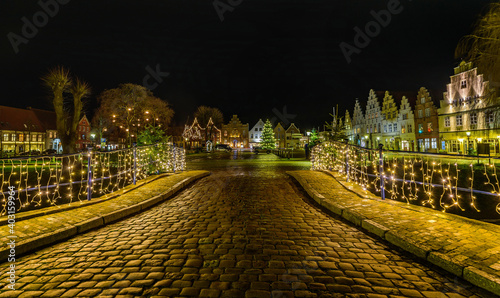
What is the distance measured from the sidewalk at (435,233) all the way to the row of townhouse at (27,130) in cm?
6035

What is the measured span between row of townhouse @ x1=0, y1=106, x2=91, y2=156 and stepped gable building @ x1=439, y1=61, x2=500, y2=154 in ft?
227

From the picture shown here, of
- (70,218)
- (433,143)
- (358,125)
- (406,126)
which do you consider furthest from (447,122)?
(70,218)

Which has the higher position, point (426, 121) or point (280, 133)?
point (280, 133)

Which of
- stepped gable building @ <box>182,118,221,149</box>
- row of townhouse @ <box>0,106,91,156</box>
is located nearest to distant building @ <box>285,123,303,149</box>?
stepped gable building @ <box>182,118,221,149</box>

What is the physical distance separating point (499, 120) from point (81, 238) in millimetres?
15198

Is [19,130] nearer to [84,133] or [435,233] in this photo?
[84,133]

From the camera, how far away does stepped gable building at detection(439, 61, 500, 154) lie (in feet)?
104

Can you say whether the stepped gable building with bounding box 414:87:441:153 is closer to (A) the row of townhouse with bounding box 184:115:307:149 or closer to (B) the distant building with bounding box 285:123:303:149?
(A) the row of townhouse with bounding box 184:115:307:149

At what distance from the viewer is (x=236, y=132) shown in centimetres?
8119

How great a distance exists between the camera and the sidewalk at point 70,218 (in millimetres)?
4230

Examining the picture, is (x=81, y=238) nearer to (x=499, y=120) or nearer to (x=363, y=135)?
(x=499, y=120)

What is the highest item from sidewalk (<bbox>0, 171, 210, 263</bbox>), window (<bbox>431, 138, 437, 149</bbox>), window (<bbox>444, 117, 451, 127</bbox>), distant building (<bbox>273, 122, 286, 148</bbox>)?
distant building (<bbox>273, 122, 286, 148</bbox>)

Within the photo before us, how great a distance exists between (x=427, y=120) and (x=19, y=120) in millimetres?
81438

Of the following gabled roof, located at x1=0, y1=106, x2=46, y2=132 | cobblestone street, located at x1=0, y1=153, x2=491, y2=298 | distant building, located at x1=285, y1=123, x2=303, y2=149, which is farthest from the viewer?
distant building, located at x1=285, y1=123, x2=303, y2=149
